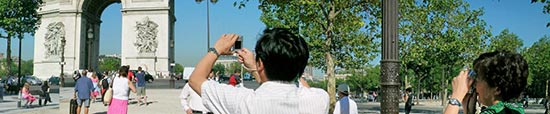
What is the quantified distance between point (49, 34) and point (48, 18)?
1.56 m

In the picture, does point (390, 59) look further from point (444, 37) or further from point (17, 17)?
point (17, 17)

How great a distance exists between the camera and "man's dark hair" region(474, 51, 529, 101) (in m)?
2.66

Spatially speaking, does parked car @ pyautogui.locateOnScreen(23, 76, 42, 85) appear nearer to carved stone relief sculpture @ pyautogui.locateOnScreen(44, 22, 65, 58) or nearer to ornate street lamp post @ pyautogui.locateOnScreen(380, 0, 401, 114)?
carved stone relief sculpture @ pyautogui.locateOnScreen(44, 22, 65, 58)

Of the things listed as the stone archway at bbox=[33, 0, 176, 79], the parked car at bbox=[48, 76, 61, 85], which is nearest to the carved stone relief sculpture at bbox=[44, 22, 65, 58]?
the stone archway at bbox=[33, 0, 176, 79]

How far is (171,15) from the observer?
51.0 m

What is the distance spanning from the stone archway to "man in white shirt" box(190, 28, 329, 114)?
4516 centimetres

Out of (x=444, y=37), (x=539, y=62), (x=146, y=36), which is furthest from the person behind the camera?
(x=539, y=62)

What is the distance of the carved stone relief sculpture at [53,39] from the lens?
51.2 metres

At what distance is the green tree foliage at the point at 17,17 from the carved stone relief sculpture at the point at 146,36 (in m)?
9.23

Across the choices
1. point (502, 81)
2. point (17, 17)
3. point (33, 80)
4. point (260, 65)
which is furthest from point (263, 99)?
point (33, 80)

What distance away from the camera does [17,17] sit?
129 ft

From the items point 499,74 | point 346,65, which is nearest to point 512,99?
point 499,74

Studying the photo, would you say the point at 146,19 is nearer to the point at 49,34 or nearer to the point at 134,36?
the point at 134,36

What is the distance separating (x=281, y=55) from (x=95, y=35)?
55.6 m
